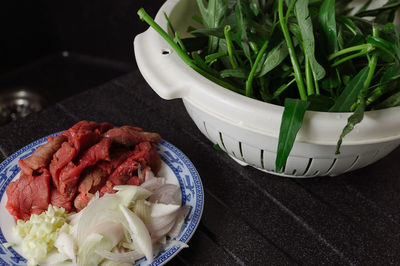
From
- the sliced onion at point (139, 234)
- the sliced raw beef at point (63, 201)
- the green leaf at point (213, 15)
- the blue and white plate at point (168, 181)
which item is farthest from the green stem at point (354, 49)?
the sliced raw beef at point (63, 201)

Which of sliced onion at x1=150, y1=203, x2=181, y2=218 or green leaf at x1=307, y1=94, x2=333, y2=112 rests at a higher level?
green leaf at x1=307, y1=94, x2=333, y2=112

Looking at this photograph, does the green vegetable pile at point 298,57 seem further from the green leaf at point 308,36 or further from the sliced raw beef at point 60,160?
the sliced raw beef at point 60,160

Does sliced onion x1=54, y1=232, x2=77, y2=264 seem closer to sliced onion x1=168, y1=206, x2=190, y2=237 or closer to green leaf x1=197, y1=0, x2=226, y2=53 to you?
sliced onion x1=168, y1=206, x2=190, y2=237

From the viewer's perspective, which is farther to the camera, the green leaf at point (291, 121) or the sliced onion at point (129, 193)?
the sliced onion at point (129, 193)

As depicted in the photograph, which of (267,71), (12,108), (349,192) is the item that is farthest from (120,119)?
(12,108)

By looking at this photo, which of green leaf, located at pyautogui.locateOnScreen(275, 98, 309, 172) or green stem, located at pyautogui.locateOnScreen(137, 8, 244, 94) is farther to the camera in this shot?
green stem, located at pyautogui.locateOnScreen(137, 8, 244, 94)

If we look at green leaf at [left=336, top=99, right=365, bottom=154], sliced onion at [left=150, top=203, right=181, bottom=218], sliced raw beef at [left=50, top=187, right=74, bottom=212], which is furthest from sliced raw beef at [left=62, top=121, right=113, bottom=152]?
green leaf at [left=336, top=99, right=365, bottom=154]
